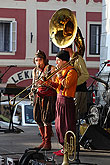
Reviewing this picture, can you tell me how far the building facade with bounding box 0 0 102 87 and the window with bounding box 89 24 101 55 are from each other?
0.04 metres

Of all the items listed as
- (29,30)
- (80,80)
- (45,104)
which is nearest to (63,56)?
(80,80)

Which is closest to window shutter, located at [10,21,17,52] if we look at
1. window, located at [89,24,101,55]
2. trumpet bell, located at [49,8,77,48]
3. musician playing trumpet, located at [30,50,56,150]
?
window, located at [89,24,101,55]

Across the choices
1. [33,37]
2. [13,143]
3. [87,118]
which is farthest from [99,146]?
[33,37]

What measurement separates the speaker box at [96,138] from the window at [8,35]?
13.4 m

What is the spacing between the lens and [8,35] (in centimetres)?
2252

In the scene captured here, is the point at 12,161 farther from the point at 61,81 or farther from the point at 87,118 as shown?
the point at 87,118

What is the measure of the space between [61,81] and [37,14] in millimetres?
14959

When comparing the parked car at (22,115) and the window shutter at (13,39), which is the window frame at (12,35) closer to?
the window shutter at (13,39)

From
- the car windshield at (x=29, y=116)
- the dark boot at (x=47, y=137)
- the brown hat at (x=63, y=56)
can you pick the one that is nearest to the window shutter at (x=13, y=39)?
the car windshield at (x=29, y=116)

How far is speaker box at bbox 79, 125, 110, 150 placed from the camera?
9.12m

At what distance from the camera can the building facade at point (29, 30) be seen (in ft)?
72.2

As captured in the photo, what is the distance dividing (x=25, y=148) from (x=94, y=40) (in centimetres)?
1416

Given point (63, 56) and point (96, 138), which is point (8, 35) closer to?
point (96, 138)

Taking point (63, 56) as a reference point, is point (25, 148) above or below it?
below
